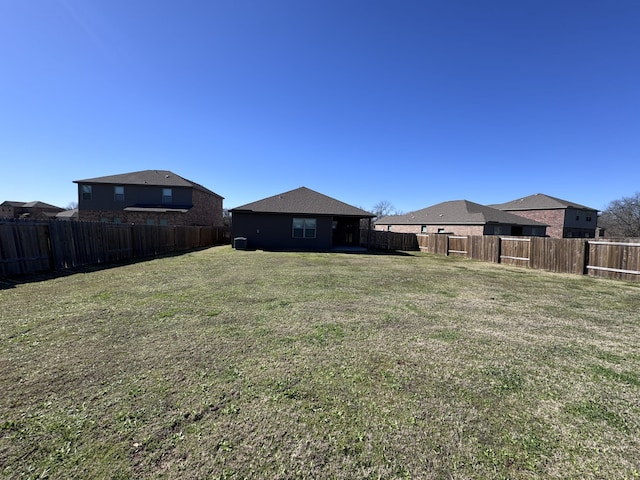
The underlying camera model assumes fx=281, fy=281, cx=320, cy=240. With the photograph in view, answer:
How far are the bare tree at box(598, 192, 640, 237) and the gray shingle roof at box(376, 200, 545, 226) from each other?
2429 centimetres

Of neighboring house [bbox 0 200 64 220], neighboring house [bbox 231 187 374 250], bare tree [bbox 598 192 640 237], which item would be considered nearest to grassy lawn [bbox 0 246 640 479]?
neighboring house [bbox 231 187 374 250]

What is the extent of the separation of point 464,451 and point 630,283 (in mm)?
12419

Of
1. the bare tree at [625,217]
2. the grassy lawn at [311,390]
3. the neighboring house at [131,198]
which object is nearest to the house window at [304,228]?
the neighboring house at [131,198]

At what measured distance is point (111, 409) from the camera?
254cm

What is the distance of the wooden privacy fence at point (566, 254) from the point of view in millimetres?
10406

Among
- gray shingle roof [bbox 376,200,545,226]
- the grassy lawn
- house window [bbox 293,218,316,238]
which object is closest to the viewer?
the grassy lawn

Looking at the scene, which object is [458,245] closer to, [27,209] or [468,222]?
[468,222]

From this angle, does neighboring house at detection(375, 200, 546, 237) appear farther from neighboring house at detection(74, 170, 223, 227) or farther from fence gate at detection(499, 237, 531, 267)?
neighboring house at detection(74, 170, 223, 227)

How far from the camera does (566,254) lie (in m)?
12.0

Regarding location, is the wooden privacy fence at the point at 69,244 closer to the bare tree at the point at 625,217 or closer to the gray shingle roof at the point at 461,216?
the gray shingle roof at the point at 461,216

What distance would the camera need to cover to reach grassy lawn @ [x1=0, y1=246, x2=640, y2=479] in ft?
6.77

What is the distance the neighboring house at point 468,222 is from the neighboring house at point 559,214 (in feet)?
17.3

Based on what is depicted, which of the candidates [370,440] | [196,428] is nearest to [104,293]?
[196,428]

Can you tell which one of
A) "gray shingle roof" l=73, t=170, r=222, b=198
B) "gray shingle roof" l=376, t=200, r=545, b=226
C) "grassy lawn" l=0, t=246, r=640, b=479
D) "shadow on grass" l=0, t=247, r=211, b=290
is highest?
"gray shingle roof" l=73, t=170, r=222, b=198
